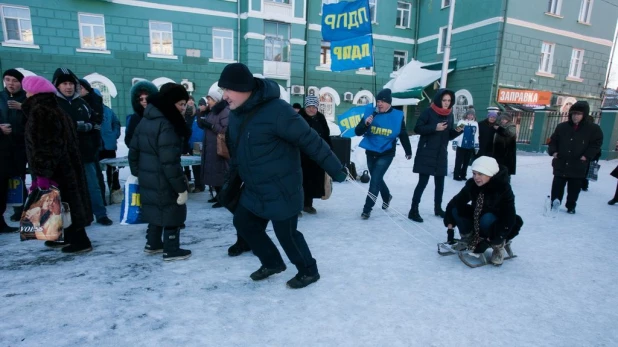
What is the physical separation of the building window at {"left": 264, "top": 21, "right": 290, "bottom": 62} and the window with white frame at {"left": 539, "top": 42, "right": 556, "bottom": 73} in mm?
12904

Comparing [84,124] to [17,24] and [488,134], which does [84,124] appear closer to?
[488,134]

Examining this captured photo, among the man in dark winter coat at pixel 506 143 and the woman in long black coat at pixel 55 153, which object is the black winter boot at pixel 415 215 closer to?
the man in dark winter coat at pixel 506 143

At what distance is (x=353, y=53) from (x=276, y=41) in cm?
1093

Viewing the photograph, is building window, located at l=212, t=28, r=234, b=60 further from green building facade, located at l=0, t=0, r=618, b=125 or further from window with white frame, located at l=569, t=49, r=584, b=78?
window with white frame, located at l=569, t=49, r=584, b=78

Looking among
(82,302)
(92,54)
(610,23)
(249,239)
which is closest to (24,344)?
(82,302)

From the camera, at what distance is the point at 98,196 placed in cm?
419

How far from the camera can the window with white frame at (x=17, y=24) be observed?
1351 cm

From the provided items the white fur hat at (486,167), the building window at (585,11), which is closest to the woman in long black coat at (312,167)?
the white fur hat at (486,167)

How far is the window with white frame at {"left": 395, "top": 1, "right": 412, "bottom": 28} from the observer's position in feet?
66.3

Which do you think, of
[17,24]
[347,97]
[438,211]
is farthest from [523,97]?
[17,24]

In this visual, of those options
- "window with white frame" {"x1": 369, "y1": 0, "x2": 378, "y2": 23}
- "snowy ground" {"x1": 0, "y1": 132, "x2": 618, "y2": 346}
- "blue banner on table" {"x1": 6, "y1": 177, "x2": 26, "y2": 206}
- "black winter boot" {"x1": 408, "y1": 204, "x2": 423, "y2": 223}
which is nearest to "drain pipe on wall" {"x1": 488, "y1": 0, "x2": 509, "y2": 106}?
"window with white frame" {"x1": 369, "y1": 0, "x2": 378, "y2": 23}

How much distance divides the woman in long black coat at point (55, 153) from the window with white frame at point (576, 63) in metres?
21.9

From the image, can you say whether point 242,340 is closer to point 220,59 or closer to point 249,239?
point 249,239

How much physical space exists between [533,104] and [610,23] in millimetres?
6805
